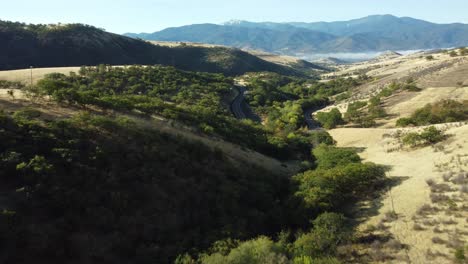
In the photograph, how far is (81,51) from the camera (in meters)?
123

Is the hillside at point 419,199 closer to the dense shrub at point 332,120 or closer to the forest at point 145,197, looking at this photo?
the forest at point 145,197

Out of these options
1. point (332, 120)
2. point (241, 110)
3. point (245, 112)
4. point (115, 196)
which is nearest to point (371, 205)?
point (115, 196)

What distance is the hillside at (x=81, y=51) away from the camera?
108000 millimetres

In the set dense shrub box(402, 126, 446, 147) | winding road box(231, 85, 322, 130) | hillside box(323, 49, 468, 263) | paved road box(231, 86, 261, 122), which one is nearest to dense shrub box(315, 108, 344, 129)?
winding road box(231, 85, 322, 130)

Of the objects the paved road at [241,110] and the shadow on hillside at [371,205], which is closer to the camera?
the shadow on hillside at [371,205]

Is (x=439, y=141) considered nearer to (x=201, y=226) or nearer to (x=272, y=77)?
(x=201, y=226)

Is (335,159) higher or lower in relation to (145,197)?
lower

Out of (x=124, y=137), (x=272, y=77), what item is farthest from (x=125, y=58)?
(x=124, y=137)

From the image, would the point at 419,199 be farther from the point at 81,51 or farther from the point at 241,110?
the point at 81,51

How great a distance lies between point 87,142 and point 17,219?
755 centimetres

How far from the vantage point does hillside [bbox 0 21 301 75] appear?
354ft

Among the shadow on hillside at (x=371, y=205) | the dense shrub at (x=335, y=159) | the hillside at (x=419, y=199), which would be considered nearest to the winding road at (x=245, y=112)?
the hillside at (x=419, y=199)

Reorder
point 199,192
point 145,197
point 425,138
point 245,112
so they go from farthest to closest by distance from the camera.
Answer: point 245,112, point 425,138, point 199,192, point 145,197

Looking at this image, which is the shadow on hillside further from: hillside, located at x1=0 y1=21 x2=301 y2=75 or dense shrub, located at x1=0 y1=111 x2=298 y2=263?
hillside, located at x1=0 y1=21 x2=301 y2=75
